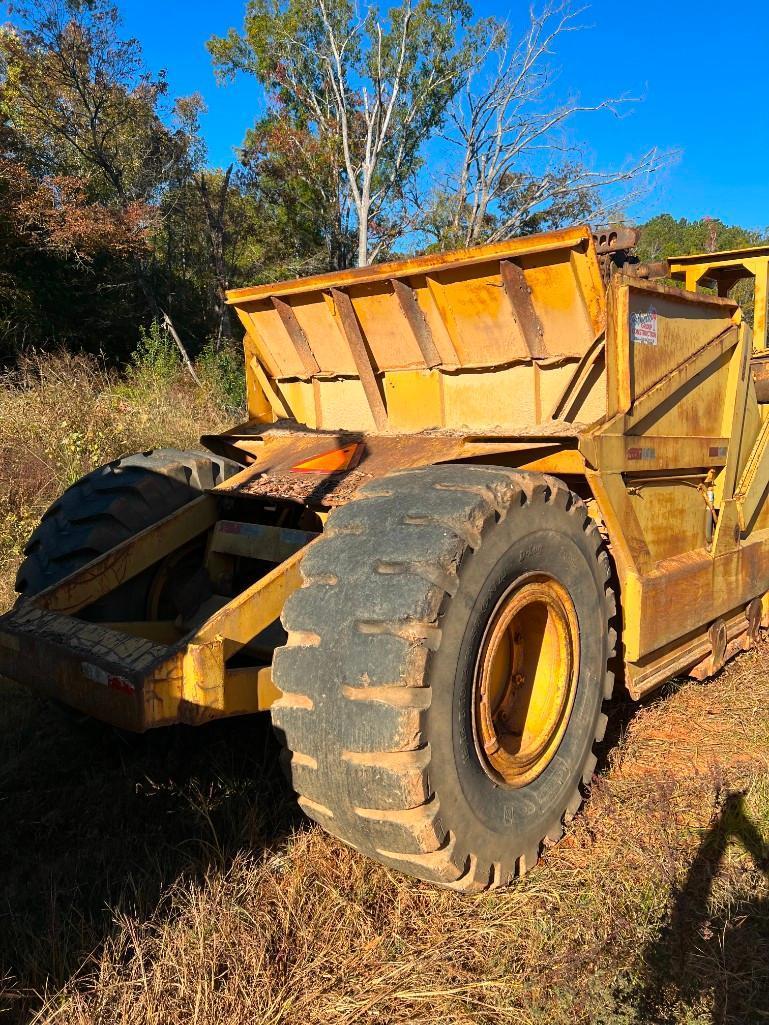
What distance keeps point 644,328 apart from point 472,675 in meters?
1.87

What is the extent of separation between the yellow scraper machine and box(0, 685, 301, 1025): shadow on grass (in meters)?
0.51

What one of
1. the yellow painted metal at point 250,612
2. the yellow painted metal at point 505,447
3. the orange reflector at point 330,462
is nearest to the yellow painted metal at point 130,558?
the yellow painted metal at point 505,447

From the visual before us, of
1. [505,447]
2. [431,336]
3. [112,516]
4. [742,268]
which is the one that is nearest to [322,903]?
[505,447]

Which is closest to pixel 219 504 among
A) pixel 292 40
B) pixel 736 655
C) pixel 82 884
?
pixel 82 884

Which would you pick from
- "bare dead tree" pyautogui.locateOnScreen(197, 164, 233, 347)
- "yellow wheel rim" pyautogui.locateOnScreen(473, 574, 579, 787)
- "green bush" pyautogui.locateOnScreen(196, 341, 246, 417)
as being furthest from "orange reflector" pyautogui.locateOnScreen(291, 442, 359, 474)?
"bare dead tree" pyautogui.locateOnScreen(197, 164, 233, 347)

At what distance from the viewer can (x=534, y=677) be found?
314 centimetres

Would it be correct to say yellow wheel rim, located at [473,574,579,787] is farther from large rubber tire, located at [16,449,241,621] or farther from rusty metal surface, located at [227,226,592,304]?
large rubber tire, located at [16,449,241,621]

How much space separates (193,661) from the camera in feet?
8.00

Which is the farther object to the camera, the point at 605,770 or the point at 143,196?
the point at 143,196

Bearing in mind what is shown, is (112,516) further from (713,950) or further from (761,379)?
(761,379)

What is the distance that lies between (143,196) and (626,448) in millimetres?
17376

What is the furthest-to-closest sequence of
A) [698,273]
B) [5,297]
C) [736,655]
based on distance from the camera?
[5,297] → [698,273] → [736,655]

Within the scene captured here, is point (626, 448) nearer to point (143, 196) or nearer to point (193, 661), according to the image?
point (193, 661)

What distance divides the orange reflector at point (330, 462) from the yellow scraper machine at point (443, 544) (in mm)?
17
